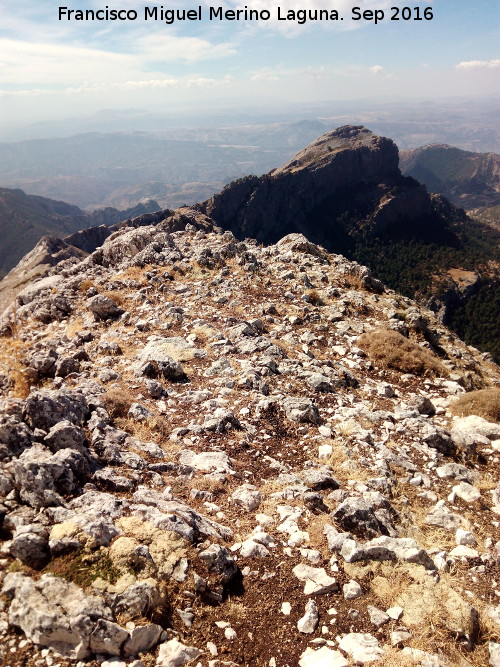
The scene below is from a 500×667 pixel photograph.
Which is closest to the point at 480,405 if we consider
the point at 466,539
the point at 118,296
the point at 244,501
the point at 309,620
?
the point at 466,539

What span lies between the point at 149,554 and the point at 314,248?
96.5ft

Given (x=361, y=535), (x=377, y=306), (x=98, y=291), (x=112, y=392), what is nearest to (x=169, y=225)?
(x=98, y=291)

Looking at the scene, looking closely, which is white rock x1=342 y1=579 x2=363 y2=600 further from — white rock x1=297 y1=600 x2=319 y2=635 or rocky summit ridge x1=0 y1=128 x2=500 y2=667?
white rock x1=297 y1=600 x2=319 y2=635

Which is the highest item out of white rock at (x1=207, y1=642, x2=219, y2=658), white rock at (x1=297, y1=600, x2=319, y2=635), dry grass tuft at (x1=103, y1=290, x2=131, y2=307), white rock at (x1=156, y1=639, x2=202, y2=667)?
dry grass tuft at (x1=103, y1=290, x2=131, y2=307)

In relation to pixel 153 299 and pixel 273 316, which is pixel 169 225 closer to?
pixel 153 299

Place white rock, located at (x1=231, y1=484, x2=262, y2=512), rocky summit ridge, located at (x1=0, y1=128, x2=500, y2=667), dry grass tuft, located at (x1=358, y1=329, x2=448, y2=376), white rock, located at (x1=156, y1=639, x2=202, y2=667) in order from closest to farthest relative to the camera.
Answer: white rock, located at (x1=156, y1=639, x2=202, y2=667), rocky summit ridge, located at (x1=0, y1=128, x2=500, y2=667), white rock, located at (x1=231, y1=484, x2=262, y2=512), dry grass tuft, located at (x1=358, y1=329, x2=448, y2=376)

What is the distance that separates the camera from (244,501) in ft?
25.7

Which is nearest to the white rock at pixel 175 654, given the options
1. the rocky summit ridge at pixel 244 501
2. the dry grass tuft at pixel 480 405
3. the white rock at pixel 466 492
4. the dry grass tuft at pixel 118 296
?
the rocky summit ridge at pixel 244 501

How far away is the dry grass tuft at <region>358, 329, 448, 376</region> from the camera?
15.1 metres

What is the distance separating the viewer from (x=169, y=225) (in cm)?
4712

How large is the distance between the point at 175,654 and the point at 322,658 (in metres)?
1.85

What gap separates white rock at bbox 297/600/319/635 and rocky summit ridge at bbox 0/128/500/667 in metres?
0.03

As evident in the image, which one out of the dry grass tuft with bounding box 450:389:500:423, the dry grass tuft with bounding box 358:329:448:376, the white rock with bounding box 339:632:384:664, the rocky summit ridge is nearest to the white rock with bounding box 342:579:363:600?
the rocky summit ridge

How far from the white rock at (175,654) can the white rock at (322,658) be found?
53.2 inches
